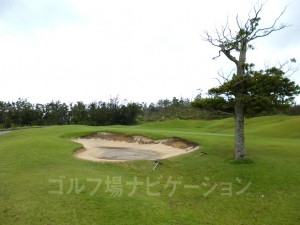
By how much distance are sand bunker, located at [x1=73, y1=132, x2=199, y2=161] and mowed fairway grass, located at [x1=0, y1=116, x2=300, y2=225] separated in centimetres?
218

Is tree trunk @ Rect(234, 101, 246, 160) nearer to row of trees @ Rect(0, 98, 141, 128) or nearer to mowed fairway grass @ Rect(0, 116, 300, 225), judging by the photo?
mowed fairway grass @ Rect(0, 116, 300, 225)

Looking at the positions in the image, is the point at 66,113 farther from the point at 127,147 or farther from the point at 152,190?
the point at 152,190

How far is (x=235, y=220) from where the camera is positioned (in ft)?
32.2

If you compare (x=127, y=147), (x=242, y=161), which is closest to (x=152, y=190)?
(x=242, y=161)

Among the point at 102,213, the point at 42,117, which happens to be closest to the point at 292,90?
the point at 102,213

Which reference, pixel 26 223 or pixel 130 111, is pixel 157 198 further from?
pixel 130 111

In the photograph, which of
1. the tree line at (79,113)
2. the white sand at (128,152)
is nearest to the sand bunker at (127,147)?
the white sand at (128,152)

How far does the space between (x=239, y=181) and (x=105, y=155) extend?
9.97m

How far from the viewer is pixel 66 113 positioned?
74.2 meters

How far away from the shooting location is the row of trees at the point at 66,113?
65.4 metres

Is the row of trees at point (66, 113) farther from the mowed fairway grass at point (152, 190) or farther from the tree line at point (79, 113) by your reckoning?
the mowed fairway grass at point (152, 190)

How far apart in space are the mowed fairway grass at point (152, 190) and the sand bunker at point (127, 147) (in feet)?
7.15

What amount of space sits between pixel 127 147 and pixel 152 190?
41.9ft

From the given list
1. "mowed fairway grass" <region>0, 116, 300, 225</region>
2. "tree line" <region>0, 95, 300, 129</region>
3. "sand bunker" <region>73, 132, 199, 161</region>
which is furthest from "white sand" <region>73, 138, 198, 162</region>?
"tree line" <region>0, 95, 300, 129</region>
